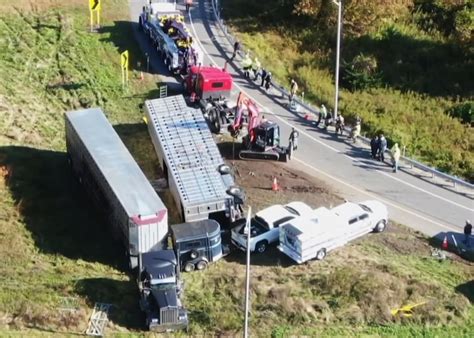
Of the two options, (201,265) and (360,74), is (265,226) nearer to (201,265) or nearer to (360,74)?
(201,265)

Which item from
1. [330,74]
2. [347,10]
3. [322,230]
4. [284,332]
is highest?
[347,10]

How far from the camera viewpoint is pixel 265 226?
3319 cm

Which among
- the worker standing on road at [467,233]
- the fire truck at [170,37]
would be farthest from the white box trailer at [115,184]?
the worker standing on road at [467,233]

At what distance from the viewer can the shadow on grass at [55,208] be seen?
A: 32969mm

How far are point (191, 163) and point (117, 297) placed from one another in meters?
7.57

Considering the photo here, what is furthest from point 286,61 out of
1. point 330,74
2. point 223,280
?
point 223,280

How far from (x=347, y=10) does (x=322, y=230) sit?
85.2 ft

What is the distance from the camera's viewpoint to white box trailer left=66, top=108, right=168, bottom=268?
30.8 m

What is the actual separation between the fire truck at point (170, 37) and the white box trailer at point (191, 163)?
8.24m

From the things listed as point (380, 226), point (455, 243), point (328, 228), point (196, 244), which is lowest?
point (455, 243)

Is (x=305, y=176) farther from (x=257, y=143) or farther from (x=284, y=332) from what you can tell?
(x=284, y=332)

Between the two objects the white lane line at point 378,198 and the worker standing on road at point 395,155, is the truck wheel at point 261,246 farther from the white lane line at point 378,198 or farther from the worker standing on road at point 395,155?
the worker standing on road at point 395,155

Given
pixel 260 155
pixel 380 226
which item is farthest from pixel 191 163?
pixel 380 226

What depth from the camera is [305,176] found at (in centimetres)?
3919
